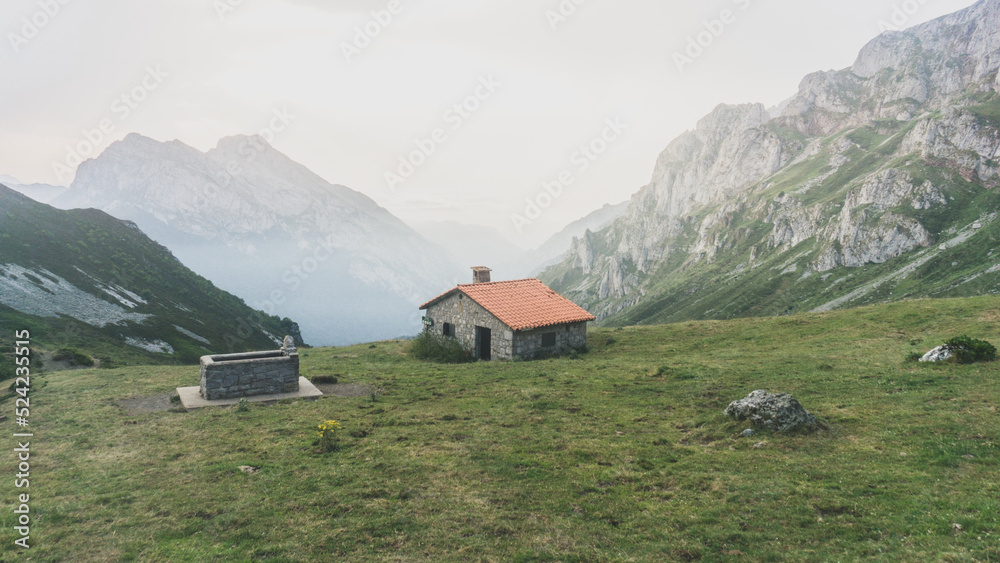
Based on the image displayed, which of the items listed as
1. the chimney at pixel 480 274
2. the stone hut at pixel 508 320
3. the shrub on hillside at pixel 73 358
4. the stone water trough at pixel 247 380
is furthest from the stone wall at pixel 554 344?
the shrub on hillside at pixel 73 358

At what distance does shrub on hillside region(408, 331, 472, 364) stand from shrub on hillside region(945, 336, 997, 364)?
27450 millimetres

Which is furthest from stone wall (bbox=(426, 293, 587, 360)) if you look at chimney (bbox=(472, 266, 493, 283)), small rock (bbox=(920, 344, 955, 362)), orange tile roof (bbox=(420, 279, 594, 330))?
small rock (bbox=(920, 344, 955, 362))

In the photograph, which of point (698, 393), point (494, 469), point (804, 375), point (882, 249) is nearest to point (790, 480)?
point (494, 469)

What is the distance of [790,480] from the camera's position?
40.2 ft

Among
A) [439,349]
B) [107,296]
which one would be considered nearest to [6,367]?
[439,349]

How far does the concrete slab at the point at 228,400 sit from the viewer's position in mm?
21500

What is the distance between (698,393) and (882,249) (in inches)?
5807

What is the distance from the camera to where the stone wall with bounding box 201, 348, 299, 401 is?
22.3 meters

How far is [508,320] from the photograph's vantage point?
34.5 metres

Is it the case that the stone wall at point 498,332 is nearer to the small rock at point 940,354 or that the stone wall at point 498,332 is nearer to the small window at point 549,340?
the small window at point 549,340

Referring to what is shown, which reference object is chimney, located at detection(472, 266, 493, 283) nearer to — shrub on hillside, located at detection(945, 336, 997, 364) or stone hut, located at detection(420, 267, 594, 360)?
stone hut, located at detection(420, 267, 594, 360)

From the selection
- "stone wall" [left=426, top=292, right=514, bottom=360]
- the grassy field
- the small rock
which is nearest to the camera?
the grassy field

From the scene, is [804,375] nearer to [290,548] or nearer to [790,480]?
[790,480]

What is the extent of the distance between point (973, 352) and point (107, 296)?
92.3 meters
